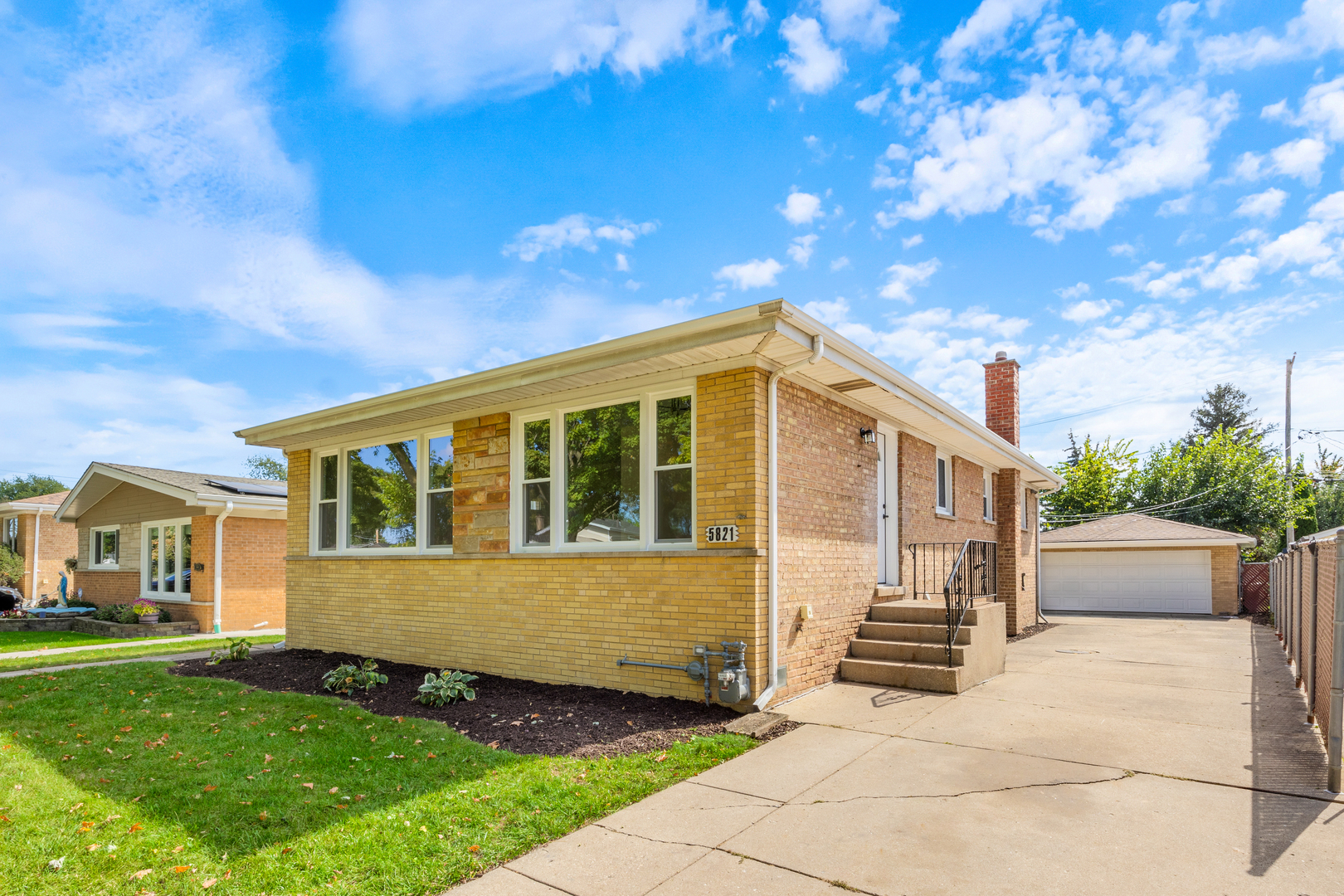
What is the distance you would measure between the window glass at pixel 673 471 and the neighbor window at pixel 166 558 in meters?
14.9

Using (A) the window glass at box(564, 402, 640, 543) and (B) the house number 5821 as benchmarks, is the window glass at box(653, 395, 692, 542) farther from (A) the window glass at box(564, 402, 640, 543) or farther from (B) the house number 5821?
(B) the house number 5821

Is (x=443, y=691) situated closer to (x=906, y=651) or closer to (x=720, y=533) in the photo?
(x=720, y=533)

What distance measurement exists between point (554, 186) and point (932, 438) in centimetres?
738

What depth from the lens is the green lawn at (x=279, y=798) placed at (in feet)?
11.1

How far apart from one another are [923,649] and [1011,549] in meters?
8.08

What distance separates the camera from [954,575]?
7414 mm

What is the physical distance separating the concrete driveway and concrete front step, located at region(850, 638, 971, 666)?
1.99ft

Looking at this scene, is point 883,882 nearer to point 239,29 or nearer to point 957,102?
point 957,102

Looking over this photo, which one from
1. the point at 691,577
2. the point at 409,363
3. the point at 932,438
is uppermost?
the point at 409,363

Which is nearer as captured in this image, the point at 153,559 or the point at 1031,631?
the point at 1031,631

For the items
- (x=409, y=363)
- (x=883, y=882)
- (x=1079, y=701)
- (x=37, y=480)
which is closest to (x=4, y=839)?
(x=883, y=882)

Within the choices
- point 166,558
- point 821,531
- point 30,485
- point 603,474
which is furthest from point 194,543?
point 30,485

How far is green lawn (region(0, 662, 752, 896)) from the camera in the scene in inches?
134

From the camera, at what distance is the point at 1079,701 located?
6.86 meters
